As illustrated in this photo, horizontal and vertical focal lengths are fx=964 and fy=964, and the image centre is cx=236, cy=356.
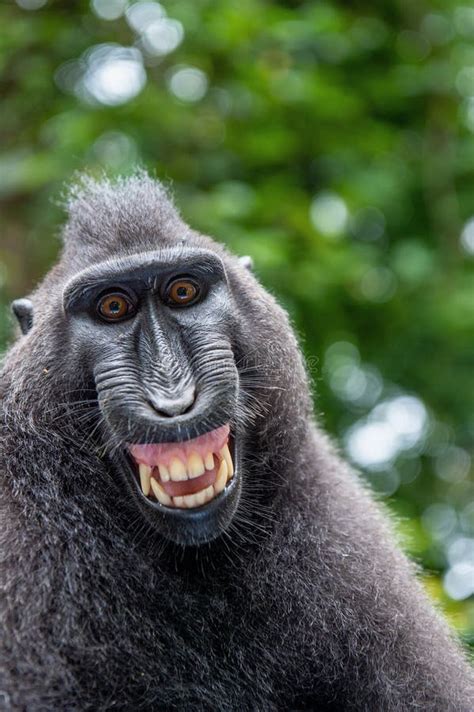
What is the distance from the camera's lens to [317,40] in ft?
27.3

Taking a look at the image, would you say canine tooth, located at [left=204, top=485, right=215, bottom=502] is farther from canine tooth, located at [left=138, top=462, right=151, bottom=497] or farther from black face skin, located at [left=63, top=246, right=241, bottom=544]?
canine tooth, located at [left=138, top=462, right=151, bottom=497]

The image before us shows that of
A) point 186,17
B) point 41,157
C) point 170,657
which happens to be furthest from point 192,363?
point 186,17

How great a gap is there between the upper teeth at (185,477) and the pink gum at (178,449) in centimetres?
2

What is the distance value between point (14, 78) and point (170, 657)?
240 inches

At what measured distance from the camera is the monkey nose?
3863 millimetres

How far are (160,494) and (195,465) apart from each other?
196mm

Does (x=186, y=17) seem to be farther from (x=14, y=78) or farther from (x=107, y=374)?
(x=107, y=374)

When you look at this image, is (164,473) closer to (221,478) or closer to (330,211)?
(221,478)

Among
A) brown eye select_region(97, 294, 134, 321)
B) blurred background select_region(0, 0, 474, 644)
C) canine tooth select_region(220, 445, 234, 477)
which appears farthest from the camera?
blurred background select_region(0, 0, 474, 644)

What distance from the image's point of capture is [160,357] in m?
4.09

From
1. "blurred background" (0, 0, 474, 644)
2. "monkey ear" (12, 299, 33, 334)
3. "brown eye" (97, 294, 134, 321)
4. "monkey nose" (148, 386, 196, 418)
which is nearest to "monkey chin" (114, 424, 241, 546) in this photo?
"monkey nose" (148, 386, 196, 418)

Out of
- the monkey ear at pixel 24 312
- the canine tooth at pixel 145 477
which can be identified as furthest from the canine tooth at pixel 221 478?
the monkey ear at pixel 24 312

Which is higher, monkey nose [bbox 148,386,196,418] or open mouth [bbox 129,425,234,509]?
monkey nose [bbox 148,386,196,418]

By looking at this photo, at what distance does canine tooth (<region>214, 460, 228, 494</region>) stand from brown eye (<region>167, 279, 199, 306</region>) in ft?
2.51
